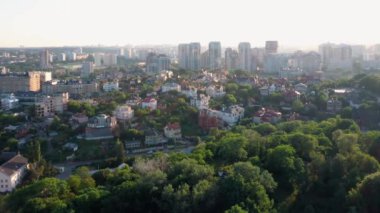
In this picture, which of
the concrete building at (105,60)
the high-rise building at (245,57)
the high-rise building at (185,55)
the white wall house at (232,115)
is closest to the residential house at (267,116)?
the white wall house at (232,115)

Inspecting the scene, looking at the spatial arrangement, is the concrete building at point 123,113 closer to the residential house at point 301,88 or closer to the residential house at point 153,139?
the residential house at point 153,139

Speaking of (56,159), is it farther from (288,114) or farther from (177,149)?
(288,114)

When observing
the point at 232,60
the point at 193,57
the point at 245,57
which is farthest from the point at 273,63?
the point at 193,57

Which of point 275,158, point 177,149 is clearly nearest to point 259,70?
point 177,149

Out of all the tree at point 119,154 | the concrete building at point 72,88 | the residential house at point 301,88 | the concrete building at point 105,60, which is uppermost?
the concrete building at point 105,60

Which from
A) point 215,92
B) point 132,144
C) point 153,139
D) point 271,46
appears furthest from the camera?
point 271,46

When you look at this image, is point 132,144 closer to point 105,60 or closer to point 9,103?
point 9,103

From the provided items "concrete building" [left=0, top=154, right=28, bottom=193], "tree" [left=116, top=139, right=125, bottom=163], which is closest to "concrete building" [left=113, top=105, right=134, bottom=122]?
"tree" [left=116, top=139, right=125, bottom=163]
